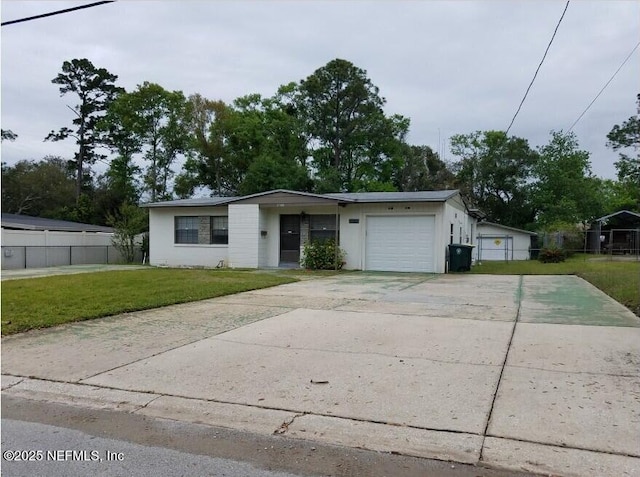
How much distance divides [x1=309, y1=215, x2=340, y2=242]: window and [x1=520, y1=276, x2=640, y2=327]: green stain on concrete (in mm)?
8684

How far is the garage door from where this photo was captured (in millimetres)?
18547

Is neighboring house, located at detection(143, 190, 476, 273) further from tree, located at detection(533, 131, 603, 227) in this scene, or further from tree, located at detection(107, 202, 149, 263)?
tree, located at detection(533, 131, 603, 227)

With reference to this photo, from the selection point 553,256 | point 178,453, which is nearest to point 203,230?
point 553,256

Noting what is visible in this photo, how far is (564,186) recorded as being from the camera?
1684 inches

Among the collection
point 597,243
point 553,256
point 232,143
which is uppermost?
point 232,143

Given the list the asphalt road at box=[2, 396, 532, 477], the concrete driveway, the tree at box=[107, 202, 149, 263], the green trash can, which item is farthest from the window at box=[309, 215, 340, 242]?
the asphalt road at box=[2, 396, 532, 477]

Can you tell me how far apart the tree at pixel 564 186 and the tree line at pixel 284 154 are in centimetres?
11

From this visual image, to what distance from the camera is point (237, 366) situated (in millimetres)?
5371

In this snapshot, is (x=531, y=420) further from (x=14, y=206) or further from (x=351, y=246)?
(x=14, y=206)

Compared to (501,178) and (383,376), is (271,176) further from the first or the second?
(383,376)

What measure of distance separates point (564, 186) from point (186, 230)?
114ft

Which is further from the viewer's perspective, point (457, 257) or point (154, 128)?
point (154, 128)

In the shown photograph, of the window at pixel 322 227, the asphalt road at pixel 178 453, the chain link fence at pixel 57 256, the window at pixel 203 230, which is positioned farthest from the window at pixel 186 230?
the asphalt road at pixel 178 453

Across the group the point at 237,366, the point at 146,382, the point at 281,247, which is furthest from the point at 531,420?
the point at 281,247
